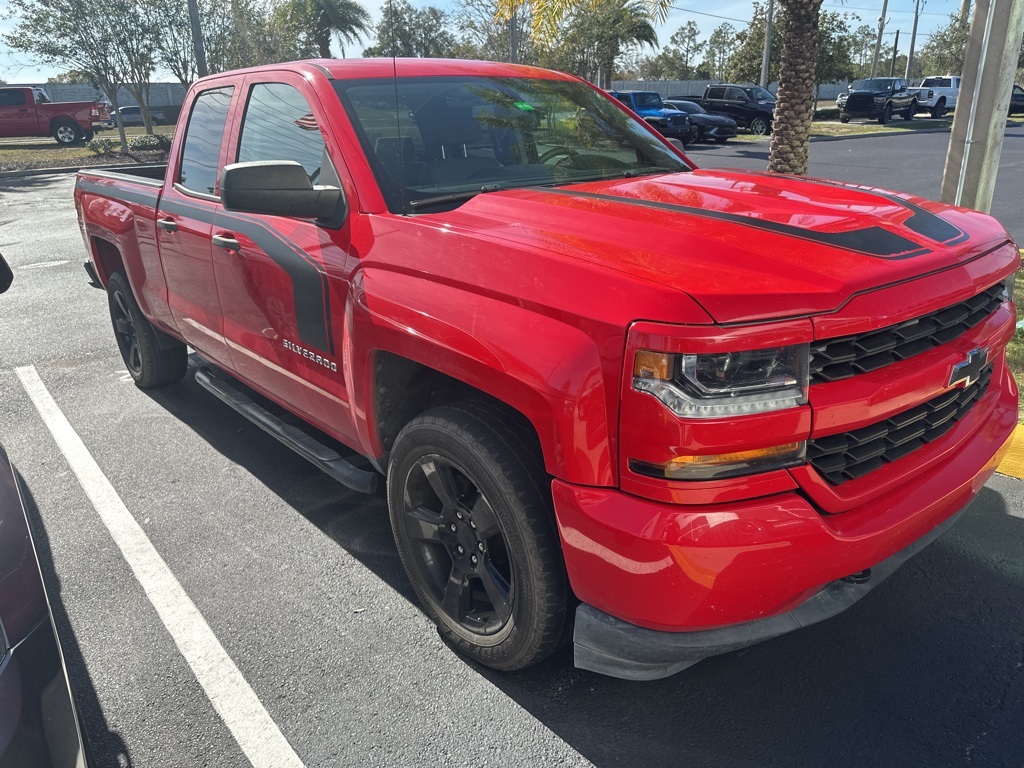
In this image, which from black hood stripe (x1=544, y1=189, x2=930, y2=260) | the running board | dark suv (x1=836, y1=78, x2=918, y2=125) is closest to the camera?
black hood stripe (x1=544, y1=189, x2=930, y2=260)

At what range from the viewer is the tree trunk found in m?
7.68

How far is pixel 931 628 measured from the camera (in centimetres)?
281

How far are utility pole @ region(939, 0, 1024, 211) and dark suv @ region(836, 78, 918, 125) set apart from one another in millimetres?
32300

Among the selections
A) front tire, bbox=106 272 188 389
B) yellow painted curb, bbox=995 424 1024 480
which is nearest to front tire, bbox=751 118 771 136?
yellow painted curb, bbox=995 424 1024 480

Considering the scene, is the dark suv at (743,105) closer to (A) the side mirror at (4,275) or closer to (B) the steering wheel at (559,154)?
(B) the steering wheel at (559,154)


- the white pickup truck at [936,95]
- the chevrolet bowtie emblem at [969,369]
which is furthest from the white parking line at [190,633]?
the white pickup truck at [936,95]

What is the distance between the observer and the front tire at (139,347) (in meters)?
5.14

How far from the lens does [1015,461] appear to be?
3990 millimetres

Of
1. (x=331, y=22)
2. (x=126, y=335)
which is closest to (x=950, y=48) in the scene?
(x=331, y=22)

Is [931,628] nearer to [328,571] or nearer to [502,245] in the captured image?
[502,245]

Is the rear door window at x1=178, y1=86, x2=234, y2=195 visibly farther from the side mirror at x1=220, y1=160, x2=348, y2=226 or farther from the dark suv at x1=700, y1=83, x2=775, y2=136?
the dark suv at x1=700, y1=83, x2=775, y2=136

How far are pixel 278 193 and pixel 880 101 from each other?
122 ft

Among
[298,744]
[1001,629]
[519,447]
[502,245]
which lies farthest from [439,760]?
[1001,629]

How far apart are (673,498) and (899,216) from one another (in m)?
1.28
